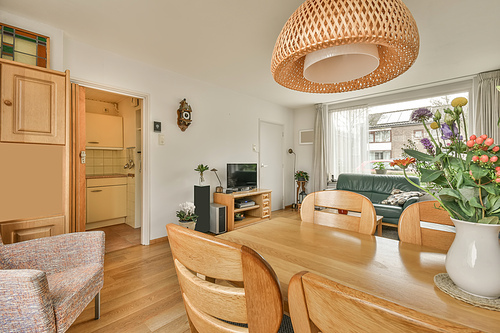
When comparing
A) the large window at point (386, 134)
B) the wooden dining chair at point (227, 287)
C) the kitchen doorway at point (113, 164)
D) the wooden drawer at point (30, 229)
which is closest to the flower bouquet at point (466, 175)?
the wooden dining chair at point (227, 287)

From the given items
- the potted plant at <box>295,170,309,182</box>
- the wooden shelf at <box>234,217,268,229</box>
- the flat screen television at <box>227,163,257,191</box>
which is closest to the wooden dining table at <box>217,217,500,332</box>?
the wooden shelf at <box>234,217,268,229</box>

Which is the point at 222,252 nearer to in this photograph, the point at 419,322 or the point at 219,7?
the point at 419,322

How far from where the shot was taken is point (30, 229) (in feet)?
6.04

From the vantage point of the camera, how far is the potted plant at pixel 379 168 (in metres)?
4.58

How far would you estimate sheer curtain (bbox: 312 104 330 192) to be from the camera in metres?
5.16

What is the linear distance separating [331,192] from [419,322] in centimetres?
120

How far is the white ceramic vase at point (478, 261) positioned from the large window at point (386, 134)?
14.0 ft

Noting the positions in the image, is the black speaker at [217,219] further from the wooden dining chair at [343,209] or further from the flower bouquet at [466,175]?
the flower bouquet at [466,175]

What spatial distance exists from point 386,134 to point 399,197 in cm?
155

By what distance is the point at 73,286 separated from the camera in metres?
1.34

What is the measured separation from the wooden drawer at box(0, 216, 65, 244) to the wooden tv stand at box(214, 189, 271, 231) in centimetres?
218

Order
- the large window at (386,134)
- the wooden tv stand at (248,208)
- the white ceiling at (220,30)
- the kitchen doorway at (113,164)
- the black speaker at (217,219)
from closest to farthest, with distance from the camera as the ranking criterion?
1. the white ceiling at (220,30)
2. the black speaker at (217,219)
3. the wooden tv stand at (248,208)
4. the kitchen doorway at (113,164)
5. the large window at (386,134)

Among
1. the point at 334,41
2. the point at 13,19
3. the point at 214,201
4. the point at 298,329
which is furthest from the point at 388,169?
the point at 13,19

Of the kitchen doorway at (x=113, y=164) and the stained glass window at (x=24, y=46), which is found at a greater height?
the stained glass window at (x=24, y=46)
